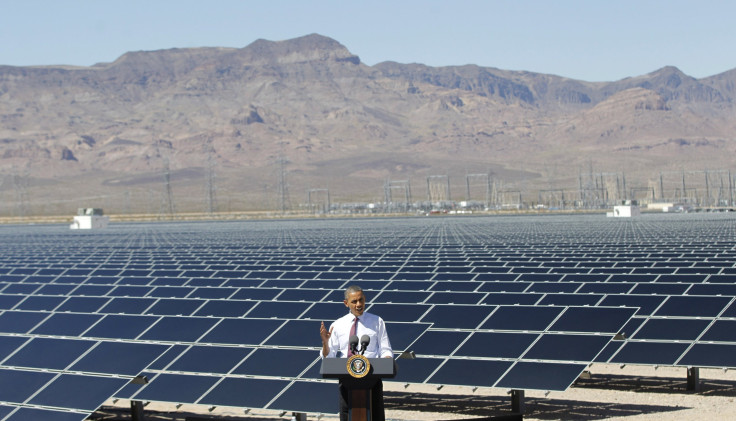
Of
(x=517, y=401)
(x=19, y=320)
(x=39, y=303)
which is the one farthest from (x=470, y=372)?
(x=39, y=303)

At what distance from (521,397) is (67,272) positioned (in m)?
22.0

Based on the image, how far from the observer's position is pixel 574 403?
16438 millimetres

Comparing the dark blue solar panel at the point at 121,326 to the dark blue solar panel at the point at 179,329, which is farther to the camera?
the dark blue solar panel at the point at 121,326

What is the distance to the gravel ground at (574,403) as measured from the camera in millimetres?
15469

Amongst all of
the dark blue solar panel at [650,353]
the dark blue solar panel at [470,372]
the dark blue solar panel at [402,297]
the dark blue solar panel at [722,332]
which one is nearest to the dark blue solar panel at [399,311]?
the dark blue solar panel at [402,297]

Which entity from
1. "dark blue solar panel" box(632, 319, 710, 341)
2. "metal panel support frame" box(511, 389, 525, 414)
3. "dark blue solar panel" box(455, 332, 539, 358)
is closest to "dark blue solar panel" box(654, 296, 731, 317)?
"dark blue solar panel" box(632, 319, 710, 341)

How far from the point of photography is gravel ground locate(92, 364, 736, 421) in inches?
609

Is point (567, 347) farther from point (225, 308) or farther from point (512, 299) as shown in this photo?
point (225, 308)

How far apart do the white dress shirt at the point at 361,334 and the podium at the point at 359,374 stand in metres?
0.64

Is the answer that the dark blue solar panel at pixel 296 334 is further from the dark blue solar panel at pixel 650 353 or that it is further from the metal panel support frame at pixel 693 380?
the metal panel support frame at pixel 693 380

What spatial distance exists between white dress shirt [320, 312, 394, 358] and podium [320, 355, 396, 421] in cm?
64

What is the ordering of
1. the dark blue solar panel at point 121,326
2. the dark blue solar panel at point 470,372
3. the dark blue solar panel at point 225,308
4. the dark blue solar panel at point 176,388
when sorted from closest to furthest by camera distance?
the dark blue solar panel at point 176,388 → the dark blue solar panel at point 470,372 → the dark blue solar panel at point 121,326 → the dark blue solar panel at point 225,308

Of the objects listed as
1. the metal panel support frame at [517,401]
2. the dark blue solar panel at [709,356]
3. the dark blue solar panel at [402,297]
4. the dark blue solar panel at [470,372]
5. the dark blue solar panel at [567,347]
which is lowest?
the metal panel support frame at [517,401]

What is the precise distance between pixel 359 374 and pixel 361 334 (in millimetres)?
780
